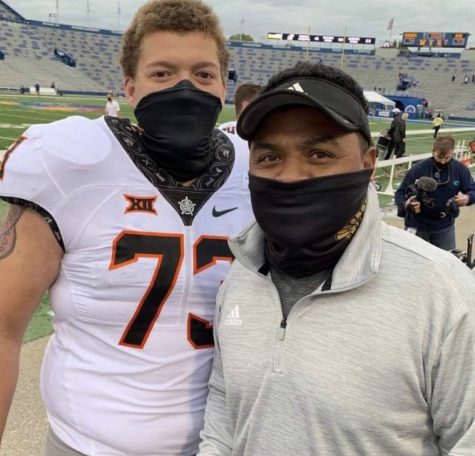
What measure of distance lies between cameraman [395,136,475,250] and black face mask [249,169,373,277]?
443cm

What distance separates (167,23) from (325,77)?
54cm

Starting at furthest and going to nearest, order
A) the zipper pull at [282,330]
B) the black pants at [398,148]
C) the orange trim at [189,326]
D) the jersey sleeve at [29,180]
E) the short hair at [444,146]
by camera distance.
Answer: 1. the black pants at [398,148]
2. the short hair at [444,146]
3. the orange trim at [189,326]
4. the jersey sleeve at [29,180]
5. the zipper pull at [282,330]

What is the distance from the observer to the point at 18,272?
49.8 inches

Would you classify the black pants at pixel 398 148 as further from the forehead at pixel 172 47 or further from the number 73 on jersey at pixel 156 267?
the number 73 on jersey at pixel 156 267

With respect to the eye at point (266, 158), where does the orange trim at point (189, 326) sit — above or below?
below

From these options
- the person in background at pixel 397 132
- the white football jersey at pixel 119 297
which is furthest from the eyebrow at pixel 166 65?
the person in background at pixel 397 132

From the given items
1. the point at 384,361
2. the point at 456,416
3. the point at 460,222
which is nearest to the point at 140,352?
the point at 384,361

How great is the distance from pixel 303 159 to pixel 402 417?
59 centimetres

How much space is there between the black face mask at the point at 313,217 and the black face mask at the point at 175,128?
329mm

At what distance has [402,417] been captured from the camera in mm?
1050

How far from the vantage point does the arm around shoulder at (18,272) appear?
1.26 m

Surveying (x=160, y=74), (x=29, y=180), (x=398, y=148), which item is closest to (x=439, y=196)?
(x=160, y=74)

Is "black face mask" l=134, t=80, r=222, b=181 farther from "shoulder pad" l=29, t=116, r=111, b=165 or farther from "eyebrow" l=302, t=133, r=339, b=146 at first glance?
"eyebrow" l=302, t=133, r=339, b=146

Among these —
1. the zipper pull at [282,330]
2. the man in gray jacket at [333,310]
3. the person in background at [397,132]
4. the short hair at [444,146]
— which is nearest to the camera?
the man in gray jacket at [333,310]
